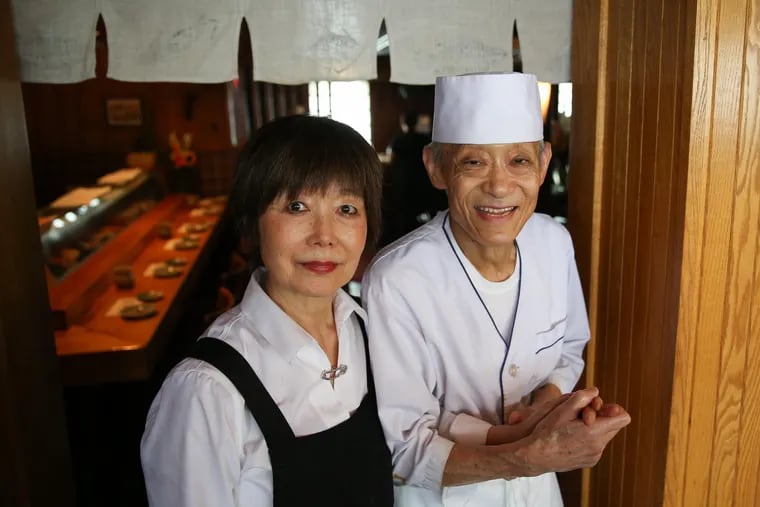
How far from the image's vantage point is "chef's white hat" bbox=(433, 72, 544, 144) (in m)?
2.23

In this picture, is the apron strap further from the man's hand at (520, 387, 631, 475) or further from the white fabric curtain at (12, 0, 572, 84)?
the white fabric curtain at (12, 0, 572, 84)

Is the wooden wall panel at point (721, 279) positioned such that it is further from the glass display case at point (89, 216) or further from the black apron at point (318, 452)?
the glass display case at point (89, 216)

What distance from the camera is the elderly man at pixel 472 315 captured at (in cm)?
215

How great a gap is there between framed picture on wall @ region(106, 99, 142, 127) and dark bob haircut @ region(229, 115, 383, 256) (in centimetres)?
1031

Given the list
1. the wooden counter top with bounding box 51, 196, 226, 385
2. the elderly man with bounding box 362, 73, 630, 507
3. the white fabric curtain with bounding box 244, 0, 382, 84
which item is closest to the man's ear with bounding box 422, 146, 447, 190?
the elderly man with bounding box 362, 73, 630, 507

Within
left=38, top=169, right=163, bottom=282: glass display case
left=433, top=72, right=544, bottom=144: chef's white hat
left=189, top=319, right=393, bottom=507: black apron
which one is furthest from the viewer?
left=38, top=169, right=163, bottom=282: glass display case

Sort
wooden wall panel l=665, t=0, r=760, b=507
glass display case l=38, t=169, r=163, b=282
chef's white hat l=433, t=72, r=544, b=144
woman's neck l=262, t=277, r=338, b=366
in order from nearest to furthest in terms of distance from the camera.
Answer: woman's neck l=262, t=277, r=338, b=366 < wooden wall panel l=665, t=0, r=760, b=507 < chef's white hat l=433, t=72, r=544, b=144 < glass display case l=38, t=169, r=163, b=282

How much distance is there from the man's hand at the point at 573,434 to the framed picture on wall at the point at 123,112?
1082 cm

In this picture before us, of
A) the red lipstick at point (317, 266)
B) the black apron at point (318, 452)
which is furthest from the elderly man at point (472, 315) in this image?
the red lipstick at point (317, 266)

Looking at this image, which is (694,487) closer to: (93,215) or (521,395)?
(521,395)

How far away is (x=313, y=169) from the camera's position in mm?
1802

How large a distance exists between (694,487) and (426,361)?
110 cm

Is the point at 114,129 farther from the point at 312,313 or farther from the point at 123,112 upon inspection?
the point at 312,313

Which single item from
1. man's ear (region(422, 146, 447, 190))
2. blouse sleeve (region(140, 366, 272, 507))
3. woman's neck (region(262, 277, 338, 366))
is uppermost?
man's ear (region(422, 146, 447, 190))
